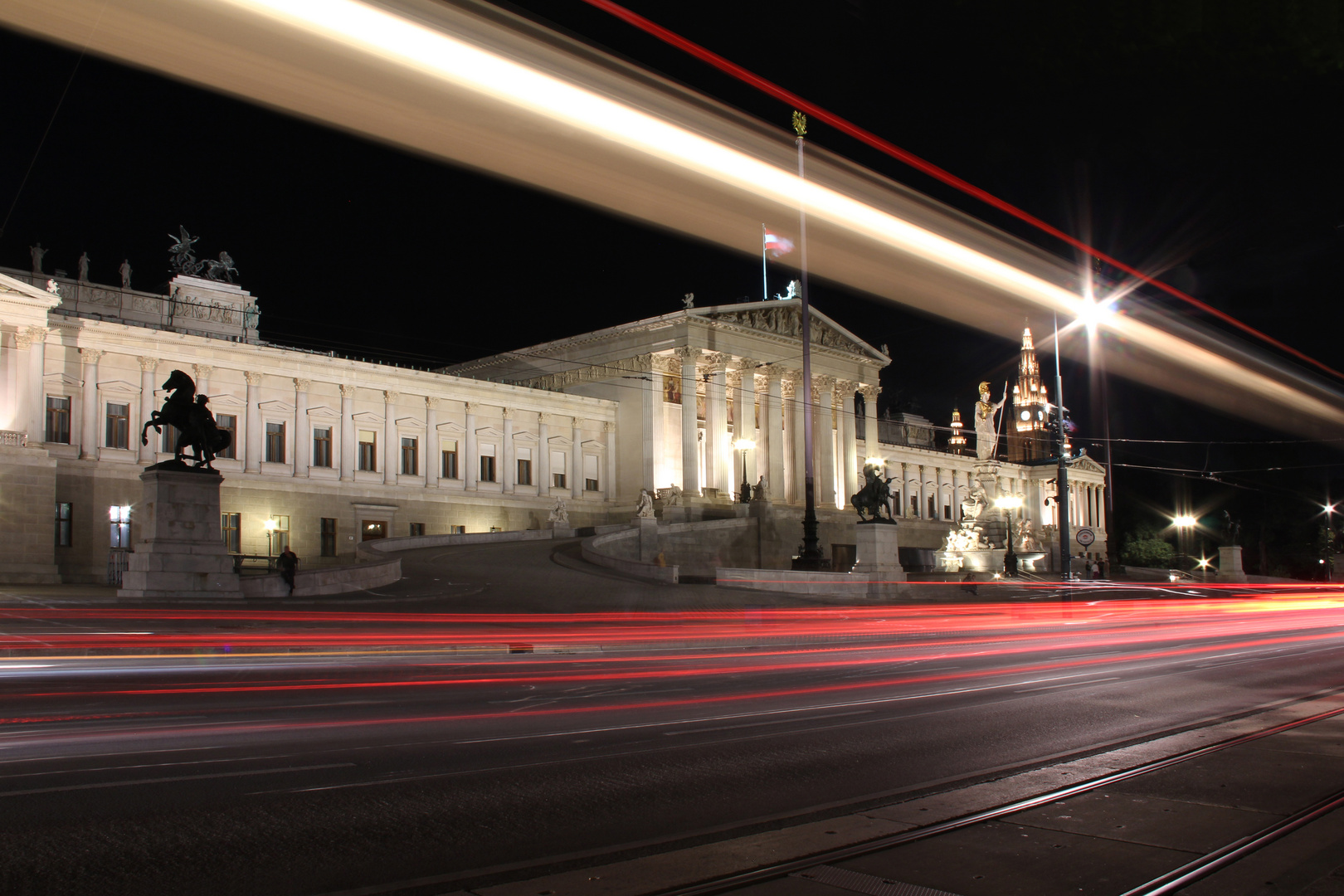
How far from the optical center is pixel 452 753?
9.82 meters

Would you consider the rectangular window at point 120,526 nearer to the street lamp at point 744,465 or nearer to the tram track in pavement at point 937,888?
the street lamp at point 744,465

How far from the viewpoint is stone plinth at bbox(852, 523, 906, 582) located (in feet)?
133

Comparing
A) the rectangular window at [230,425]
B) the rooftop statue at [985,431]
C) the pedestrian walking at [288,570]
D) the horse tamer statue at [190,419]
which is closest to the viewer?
the horse tamer statue at [190,419]

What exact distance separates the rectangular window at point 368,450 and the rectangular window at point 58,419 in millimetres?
15042

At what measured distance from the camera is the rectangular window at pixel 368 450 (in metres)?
60.1

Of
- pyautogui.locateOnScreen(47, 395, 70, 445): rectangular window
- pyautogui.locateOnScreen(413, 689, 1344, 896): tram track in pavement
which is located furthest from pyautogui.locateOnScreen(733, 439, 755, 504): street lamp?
pyautogui.locateOnScreen(413, 689, 1344, 896): tram track in pavement

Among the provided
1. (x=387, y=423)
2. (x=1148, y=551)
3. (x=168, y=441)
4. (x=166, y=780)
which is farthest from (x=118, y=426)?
(x=1148, y=551)

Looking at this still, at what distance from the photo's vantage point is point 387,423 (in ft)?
200

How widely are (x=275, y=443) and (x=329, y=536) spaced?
5.67 metres

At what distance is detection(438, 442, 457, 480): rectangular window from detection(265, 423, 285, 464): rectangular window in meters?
9.89

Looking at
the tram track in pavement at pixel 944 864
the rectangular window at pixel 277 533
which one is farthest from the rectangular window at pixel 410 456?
the tram track in pavement at pixel 944 864

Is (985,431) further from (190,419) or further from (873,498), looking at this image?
(190,419)

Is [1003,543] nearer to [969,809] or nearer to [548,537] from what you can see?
[548,537]

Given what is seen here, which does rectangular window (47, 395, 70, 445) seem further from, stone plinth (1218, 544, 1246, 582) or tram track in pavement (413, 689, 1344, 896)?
stone plinth (1218, 544, 1246, 582)
